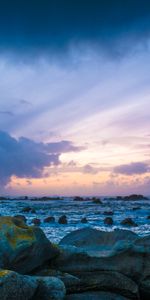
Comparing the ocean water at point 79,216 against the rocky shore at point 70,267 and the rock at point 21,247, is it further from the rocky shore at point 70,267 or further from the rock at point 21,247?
the rock at point 21,247

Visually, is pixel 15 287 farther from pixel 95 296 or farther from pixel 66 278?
pixel 95 296

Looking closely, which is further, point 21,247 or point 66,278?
point 66,278

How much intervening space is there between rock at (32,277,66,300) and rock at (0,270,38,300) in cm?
41

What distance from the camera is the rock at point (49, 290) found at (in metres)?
8.73

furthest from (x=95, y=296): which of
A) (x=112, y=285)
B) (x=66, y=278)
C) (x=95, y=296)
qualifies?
(x=66, y=278)

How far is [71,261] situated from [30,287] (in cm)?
→ 331

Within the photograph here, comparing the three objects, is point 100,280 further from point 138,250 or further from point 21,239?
point 21,239

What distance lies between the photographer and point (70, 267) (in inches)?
444

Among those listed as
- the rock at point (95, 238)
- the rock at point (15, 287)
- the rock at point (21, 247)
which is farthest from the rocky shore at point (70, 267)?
the rock at point (95, 238)

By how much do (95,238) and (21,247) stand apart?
5691mm

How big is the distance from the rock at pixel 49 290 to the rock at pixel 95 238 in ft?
17.8

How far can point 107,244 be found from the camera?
14.9 m

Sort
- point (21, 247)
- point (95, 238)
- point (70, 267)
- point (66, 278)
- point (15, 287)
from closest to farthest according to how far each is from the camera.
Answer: point (15, 287) < point (21, 247) < point (66, 278) < point (70, 267) < point (95, 238)

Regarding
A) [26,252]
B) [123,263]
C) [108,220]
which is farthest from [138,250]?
[108,220]
